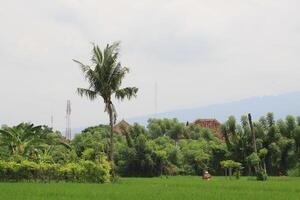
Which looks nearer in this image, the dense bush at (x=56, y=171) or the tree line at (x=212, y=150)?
the dense bush at (x=56, y=171)

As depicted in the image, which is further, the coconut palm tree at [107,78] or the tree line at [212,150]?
the tree line at [212,150]

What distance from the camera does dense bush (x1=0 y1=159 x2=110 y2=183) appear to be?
25.2 meters

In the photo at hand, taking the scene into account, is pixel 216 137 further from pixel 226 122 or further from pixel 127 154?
pixel 127 154

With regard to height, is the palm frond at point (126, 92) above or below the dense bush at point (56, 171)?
above

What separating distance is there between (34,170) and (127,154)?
52.4ft

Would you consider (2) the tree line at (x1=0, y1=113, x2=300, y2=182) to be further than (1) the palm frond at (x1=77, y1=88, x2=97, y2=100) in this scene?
Yes

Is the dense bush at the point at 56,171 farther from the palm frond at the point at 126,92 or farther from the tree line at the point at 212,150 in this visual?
the tree line at the point at 212,150

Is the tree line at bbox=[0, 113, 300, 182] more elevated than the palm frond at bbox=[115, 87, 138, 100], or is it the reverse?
the palm frond at bbox=[115, 87, 138, 100]

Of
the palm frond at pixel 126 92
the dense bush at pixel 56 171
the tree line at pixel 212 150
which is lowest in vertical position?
the dense bush at pixel 56 171

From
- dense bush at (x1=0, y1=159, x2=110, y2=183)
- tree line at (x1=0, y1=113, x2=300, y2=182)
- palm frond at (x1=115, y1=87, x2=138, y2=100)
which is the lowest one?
dense bush at (x1=0, y1=159, x2=110, y2=183)

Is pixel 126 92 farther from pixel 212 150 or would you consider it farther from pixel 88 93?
pixel 212 150

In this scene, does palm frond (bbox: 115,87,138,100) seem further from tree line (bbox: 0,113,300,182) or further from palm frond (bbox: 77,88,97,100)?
tree line (bbox: 0,113,300,182)

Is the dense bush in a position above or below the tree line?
below

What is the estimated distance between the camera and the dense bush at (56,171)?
25156mm
